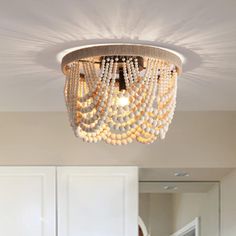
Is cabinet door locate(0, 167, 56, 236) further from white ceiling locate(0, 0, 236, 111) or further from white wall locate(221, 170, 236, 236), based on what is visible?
white wall locate(221, 170, 236, 236)

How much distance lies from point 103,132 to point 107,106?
17 cm

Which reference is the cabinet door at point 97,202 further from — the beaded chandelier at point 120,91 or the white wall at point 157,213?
the beaded chandelier at point 120,91

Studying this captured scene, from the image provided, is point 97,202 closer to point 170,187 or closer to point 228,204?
point 170,187

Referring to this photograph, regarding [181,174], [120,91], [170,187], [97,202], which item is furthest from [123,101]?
[170,187]

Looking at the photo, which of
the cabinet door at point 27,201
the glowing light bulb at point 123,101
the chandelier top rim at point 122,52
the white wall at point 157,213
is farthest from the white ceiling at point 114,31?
the white wall at point 157,213

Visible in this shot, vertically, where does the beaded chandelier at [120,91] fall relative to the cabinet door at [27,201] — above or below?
above

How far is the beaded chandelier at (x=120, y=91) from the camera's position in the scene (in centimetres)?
156

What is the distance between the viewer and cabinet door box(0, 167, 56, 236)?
9.14 ft

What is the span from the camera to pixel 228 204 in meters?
3.12

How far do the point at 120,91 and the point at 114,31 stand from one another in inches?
8.9

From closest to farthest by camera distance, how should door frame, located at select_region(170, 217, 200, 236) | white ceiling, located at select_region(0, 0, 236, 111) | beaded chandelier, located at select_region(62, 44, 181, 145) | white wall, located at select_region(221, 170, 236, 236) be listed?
1. white ceiling, located at select_region(0, 0, 236, 111)
2. beaded chandelier, located at select_region(62, 44, 181, 145)
3. white wall, located at select_region(221, 170, 236, 236)
4. door frame, located at select_region(170, 217, 200, 236)

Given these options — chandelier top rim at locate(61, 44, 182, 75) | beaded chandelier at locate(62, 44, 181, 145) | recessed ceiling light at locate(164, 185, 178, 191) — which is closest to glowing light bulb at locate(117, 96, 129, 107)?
beaded chandelier at locate(62, 44, 181, 145)

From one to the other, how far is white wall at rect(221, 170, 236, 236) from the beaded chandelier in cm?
147

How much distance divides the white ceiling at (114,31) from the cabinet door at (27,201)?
0.83 metres
